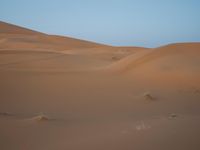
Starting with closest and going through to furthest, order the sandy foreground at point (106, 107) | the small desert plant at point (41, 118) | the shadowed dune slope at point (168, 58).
A: the sandy foreground at point (106, 107) < the small desert plant at point (41, 118) < the shadowed dune slope at point (168, 58)

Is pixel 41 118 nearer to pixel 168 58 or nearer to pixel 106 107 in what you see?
pixel 106 107

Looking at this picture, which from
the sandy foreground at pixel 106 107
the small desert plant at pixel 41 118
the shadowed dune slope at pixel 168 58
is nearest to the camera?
the sandy foreground at pixel 106 107

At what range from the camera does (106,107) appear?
4.30m

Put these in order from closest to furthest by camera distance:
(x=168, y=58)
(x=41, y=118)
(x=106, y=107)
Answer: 1. (x=41, y=118)
2. (x=106, y=107)
3. (x=168, y=58)

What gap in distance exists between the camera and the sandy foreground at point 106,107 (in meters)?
2.90

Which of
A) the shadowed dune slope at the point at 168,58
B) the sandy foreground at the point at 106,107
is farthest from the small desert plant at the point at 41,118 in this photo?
the shadowed dune slope at the point at 168,58

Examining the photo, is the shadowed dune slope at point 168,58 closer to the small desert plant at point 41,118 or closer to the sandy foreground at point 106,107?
the sandy foreground at point 106,107

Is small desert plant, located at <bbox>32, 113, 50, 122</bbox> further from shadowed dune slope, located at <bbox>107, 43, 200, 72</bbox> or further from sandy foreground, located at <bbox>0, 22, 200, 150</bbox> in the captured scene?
shadowed dune slope, located at <bbox>107, 43, 200, 72</bbox>

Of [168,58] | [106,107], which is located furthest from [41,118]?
[168,58]

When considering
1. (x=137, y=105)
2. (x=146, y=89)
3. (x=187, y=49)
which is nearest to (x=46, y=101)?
(x=137, y=105)

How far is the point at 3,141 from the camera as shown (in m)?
2.89

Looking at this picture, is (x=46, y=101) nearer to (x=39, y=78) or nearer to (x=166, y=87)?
(x=39, y=78)

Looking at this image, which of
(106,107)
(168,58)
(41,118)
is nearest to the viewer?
(41,118)

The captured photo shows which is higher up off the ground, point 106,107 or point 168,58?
point 168,58
